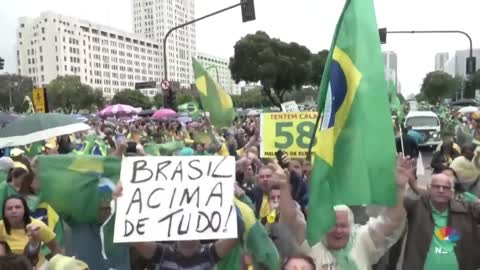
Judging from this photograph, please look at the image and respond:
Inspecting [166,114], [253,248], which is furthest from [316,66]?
[253,248]

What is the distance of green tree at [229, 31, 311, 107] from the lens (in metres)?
53.5

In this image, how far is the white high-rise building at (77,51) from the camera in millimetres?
168750

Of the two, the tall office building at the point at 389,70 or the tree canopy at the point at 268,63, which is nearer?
the tall office building at the point at 389,70

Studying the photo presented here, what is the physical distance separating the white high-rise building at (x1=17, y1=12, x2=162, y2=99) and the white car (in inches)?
5838

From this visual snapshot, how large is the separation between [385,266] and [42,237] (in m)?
3.10

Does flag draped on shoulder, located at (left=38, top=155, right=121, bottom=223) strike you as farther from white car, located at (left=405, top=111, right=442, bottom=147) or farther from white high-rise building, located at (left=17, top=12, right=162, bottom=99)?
white high-rise building, located at (left=17, top=12, right=162, bottom=99)

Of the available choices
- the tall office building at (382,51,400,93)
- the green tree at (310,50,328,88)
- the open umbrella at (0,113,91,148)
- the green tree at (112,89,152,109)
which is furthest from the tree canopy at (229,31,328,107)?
the green tree at (112,89,152,109)

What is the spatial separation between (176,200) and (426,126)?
2185 cm

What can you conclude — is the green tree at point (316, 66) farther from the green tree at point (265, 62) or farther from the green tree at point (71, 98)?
the green tree at point (71, 98)

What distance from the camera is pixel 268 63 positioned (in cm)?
5347

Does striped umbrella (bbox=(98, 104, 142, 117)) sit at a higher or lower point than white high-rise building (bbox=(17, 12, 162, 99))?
lower

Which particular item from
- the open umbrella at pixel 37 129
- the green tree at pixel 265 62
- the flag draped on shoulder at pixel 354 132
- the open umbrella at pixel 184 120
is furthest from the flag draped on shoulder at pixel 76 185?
the green tree at pixel 265 62

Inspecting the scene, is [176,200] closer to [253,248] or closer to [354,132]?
[253,248]

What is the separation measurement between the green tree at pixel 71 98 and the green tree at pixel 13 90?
12.4 feet
